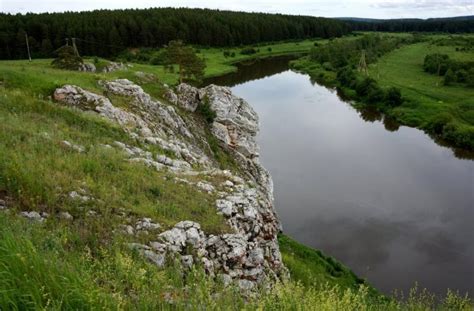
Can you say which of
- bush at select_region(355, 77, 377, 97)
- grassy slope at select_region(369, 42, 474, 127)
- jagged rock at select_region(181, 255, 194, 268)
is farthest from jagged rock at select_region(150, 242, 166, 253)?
bush at select_region(355, 77, 377, 97)

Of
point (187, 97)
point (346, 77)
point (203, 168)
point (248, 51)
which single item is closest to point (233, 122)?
point (187, 97)

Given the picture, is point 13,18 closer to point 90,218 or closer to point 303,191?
point 303,191

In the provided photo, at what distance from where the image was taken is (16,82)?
77.2 ft

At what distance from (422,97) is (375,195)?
134 ft

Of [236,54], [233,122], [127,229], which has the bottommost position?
[233,122]

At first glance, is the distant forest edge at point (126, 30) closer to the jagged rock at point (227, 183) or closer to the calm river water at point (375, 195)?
the calm river water at point (375, 195)

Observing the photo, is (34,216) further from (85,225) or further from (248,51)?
(248,51)

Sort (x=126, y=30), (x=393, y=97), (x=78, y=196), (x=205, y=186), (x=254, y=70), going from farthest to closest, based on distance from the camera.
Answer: (x=126, y=30) → (x=254, y=70) → (x=393, y=97) → (x=205, y=186) → (x=78, y=196)

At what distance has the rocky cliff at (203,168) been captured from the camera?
11.4m

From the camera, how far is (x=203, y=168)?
21062 millimetres

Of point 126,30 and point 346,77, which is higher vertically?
point 126,30

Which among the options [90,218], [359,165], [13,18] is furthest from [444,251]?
[13,18]

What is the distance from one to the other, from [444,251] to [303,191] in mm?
12558

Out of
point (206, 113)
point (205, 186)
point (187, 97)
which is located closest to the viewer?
point (205, 186)
